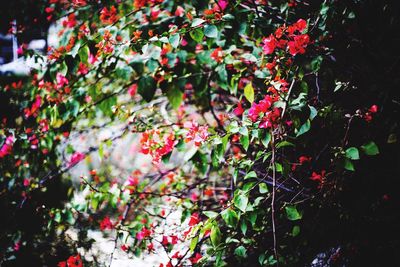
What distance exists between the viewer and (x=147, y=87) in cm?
191

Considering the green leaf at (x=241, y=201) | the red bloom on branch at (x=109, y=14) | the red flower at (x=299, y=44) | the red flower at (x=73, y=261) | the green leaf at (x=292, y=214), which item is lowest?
the red flower at (x=73, y=261)

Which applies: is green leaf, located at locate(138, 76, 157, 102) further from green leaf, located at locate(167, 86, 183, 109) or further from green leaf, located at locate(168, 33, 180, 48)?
green leaf, located at locate(168, 33, 180, 48)

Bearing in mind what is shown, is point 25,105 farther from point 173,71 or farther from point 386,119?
point 386,119

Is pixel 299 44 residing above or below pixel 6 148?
above

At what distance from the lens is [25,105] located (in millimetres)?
2422

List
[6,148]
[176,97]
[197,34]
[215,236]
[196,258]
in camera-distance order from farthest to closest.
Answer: [6,148] < [176,97] < [196,258] < [197,34] < [215,236]

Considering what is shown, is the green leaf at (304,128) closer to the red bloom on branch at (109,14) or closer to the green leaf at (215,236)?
the green leaf at (215,236)

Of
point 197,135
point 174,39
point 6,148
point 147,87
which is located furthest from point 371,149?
point 6,148

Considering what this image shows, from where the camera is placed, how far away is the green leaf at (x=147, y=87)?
1.90 metres

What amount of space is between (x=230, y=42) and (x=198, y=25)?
0.59 meters

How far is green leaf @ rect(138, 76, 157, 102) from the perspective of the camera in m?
1.90

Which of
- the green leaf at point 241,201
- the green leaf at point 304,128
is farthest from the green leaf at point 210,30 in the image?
the green leaf at point 241,201

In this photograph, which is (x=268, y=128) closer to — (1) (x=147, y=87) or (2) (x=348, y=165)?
(2) (x=348, y=165)

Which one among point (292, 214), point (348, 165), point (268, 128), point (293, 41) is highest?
point (293, 41)
